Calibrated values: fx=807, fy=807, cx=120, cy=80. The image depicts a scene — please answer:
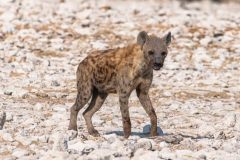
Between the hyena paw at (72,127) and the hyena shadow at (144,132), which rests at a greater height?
the hyena paw at (72,127)

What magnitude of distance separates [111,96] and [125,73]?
11.1ft

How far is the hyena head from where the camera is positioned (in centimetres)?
938

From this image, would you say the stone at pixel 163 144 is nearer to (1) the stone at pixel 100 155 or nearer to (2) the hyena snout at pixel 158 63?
(1) the stone at pixel 100 155

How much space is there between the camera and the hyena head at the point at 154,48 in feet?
30.8

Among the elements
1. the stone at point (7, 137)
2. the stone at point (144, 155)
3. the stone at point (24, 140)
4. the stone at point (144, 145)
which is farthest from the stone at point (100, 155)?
the stone at point (7, 137)

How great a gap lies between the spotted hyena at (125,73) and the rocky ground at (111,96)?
0.34 metres

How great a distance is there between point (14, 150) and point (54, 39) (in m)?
8.55

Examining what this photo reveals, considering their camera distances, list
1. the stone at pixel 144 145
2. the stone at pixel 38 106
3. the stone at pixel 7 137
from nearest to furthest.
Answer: the stone at pixel 144 145, the stone at pixel 7 137, the stone at pixel 38 106

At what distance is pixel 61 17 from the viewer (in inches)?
730

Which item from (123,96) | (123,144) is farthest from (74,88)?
(123,144)

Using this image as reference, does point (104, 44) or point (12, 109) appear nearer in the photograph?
point (12, 109)

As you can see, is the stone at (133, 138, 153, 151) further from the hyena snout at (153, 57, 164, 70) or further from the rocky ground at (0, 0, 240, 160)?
the hyena snout at (153, 57, 164, 70)

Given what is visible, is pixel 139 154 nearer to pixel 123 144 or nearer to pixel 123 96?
pixel 123 144

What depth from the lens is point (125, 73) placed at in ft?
31.6
